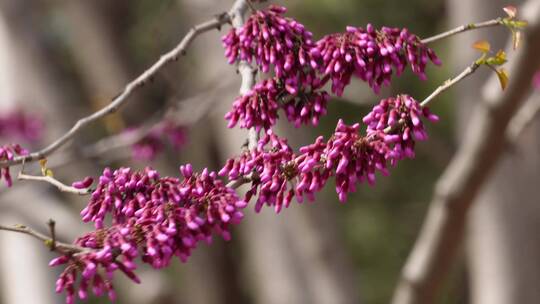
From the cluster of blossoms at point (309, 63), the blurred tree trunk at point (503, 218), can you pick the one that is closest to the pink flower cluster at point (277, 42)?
the cluster of blossoms at point (309, 63)

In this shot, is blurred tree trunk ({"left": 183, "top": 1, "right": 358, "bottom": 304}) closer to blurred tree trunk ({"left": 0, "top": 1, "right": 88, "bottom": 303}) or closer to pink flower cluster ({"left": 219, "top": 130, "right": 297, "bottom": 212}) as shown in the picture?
blurred tree trunk ({"left": 0, "top": 1, "right": 88, "bottom": 303})

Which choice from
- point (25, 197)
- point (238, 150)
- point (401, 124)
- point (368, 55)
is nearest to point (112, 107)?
point (368, 55)

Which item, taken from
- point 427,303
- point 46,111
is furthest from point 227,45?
point 46,111

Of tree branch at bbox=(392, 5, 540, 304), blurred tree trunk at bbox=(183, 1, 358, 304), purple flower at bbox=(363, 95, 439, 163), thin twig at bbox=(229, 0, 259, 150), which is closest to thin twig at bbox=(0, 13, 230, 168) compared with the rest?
thin twig at bbox=(229, 0, 259, 150)

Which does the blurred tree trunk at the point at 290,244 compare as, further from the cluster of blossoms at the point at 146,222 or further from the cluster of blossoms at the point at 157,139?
the cluster of blossoms at the point at 146,222

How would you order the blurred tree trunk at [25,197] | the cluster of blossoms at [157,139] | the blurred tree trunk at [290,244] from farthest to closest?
the blurred tree trunk at [25,197] < the blurred tree trunk at [290,244] < the cluster of blossoms at [157,139]

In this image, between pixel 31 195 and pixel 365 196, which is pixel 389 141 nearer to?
pixel 31 195
